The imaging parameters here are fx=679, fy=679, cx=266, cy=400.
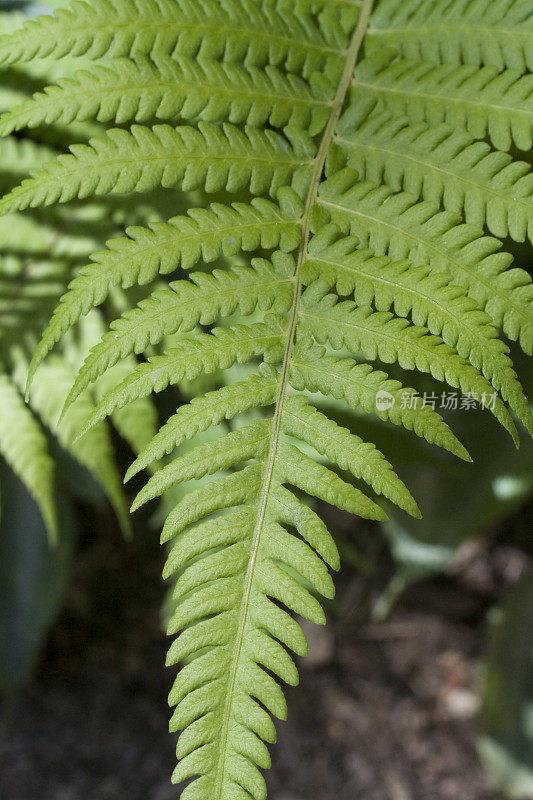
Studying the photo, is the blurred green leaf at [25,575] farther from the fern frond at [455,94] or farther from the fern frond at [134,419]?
the fern frond at [455,94]

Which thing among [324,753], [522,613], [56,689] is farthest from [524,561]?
[56,689]

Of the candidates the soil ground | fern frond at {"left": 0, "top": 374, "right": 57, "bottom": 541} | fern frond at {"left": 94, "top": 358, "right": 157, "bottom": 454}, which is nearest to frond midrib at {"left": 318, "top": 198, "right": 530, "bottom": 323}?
fern frond at {"left": 94, "top": 358, "right": 157, "bottom": 454}

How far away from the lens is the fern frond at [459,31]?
2.62ft

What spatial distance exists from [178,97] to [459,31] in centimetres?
36

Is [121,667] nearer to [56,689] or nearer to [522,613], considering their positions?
[56,689]

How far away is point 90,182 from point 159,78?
15 cm

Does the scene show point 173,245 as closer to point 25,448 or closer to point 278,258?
point 278,258

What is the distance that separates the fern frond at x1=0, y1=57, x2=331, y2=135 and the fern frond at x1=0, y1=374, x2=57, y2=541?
1.39 feet

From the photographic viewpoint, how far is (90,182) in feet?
2.42

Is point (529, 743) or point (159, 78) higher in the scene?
point (159, 78)

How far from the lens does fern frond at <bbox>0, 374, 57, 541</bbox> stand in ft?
3.22

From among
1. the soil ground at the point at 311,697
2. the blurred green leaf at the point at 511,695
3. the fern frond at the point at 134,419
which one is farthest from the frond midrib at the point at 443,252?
the soil ground at the point at 311,697

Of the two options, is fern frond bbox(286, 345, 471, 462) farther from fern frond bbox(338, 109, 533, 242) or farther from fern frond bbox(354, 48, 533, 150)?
fern frond bbox(354, 48, 533, 150)

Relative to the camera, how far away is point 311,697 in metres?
2.12
